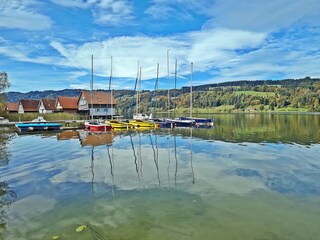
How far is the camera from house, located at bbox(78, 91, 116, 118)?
76625mm

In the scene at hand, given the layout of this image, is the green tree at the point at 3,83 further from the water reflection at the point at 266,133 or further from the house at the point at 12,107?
the water reflection at the point at 266,133

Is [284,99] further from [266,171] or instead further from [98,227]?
[98,227]

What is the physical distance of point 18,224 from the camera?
1028 centimetres

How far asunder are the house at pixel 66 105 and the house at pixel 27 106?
931cm

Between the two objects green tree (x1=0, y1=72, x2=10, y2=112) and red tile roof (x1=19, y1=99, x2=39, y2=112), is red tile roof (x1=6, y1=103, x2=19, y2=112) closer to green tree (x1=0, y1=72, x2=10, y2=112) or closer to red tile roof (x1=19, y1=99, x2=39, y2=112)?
red tile roof (x1=19, y1=99, x2=39, y2=112)

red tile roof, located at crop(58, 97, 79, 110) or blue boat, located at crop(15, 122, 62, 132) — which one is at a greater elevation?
red tile roof, located at crop(58, 97, 79, 110)

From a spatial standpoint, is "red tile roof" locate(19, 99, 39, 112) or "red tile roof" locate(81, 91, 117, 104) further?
"red tile roof" locate(19, 99, 39, 112)

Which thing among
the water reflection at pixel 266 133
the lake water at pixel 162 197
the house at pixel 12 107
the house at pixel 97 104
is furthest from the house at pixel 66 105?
the lake water at pixel 162 197

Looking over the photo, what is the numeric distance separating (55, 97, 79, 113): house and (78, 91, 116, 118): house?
2.76 m

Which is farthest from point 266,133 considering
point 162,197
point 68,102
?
point 68,102

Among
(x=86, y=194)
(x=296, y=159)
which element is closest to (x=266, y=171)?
(x=296, y=159)

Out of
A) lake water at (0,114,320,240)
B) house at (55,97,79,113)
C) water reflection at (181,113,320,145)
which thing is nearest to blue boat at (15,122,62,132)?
water reflection at (181,113,320,145)

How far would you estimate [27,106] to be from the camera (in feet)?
279

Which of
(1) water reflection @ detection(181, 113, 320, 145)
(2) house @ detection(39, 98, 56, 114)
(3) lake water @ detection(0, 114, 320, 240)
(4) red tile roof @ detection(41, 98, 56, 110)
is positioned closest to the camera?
(3) lake water @ detection(0, 114, 320, 240)
